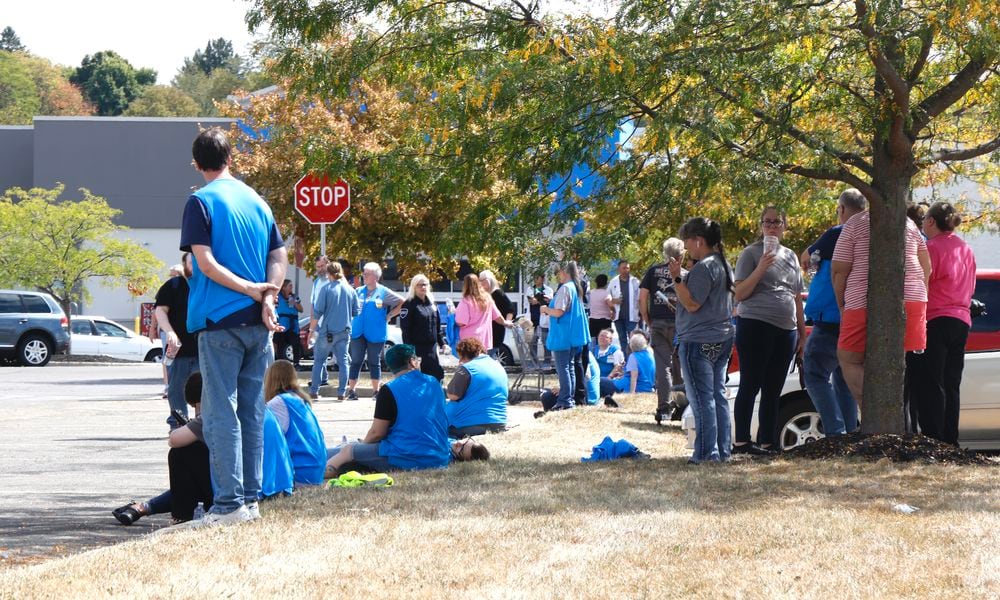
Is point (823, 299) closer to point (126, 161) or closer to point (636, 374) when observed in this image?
point (636, 374)

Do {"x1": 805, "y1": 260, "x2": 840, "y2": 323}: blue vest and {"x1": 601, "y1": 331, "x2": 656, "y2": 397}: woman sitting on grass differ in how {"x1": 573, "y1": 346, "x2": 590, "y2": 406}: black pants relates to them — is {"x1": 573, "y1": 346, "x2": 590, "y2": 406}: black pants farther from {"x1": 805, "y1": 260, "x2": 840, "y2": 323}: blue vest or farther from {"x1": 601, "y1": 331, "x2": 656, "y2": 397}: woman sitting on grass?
{"x1": 805, "y1": 260, "x2": 840, "y2": 323}: blue vest

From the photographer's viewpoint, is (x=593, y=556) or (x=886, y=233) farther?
(x=886, y=233)

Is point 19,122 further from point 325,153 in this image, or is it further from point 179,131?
point 325,153

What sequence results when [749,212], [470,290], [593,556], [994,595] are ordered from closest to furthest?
1. [994,595]
2. [593,556]
3. [749,212]
4. [470,290]

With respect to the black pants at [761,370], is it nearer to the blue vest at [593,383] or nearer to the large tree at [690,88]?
the large tree at [690,88]

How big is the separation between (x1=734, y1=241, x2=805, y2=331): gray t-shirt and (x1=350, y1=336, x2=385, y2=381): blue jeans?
28.9ft

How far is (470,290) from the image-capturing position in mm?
16109

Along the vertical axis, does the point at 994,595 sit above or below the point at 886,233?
below

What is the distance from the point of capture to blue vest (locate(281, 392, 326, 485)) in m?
8.66

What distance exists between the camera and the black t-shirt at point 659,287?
1431cm

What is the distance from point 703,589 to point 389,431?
4.75 meters

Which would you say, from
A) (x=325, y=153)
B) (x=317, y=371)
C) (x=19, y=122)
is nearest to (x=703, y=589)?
(x=325, y=153)

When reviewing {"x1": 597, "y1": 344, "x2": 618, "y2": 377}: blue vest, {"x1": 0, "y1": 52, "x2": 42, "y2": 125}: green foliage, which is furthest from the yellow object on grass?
{"x1": 0, "y1": 52, "x2": 42, "y2": 125}: green foliage

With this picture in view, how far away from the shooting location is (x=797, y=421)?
36.8 feet
